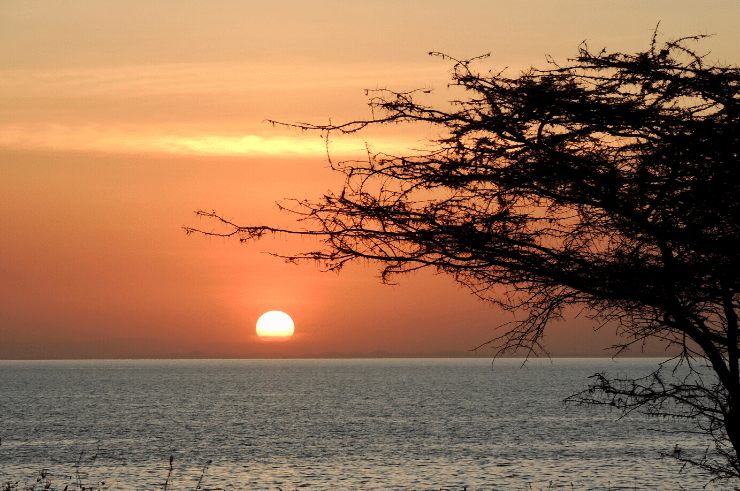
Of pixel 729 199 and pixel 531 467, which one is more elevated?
pixel 729 199

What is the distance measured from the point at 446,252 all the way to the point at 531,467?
4895 cm

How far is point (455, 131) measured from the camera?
21.0ft

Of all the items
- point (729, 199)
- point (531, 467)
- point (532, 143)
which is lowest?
point (531, 467)

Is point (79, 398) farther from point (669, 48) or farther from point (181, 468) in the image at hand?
point (669, 48)

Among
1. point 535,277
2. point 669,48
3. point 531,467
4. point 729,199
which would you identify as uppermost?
point 669,48

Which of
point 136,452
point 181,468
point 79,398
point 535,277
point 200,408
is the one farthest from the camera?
point 79,398

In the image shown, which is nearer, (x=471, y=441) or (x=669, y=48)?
(x=669, y=48)

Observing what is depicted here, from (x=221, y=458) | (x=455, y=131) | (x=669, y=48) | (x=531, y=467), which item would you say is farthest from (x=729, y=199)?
(x=221, y=458)

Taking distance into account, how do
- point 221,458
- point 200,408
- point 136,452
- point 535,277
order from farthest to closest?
point 200,408
point 136,452
point 221,458
point 535,277

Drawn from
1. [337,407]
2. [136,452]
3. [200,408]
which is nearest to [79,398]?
[200,408]

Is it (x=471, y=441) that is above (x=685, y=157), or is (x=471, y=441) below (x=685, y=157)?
below

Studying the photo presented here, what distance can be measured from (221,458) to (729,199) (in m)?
54.5

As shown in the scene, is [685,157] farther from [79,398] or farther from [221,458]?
[79,398]

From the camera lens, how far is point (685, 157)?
619 cm
